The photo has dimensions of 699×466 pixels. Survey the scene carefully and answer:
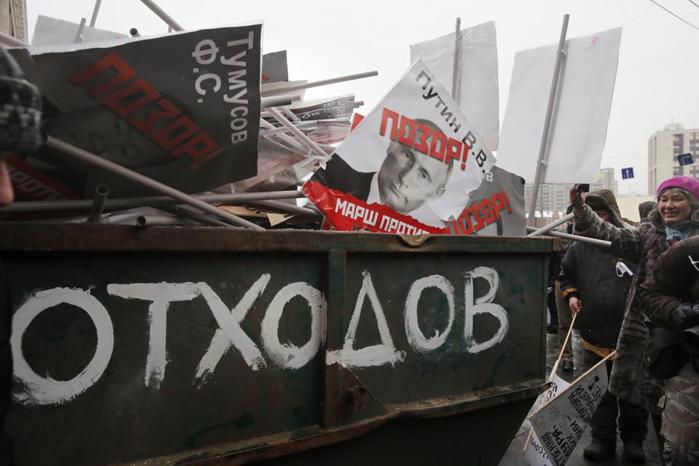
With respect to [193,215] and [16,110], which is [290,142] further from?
[16,110]

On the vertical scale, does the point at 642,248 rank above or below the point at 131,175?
below

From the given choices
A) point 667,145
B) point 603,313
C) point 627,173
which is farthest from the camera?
point 667,145

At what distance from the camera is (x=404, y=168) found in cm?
195

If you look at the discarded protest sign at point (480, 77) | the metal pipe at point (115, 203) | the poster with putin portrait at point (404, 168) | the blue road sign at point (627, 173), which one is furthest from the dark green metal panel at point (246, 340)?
the blue road sign at point (627, 173)

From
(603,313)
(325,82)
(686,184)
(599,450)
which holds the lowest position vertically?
(599,450)

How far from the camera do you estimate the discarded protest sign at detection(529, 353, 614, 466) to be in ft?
8.13

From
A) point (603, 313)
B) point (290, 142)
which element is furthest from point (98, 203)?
point (603, 313)

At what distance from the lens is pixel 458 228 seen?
7.23ft

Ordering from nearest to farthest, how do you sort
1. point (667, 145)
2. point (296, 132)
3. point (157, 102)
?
point (157, 102) < point (296, 132) < point (667, 145)

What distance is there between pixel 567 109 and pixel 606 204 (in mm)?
904

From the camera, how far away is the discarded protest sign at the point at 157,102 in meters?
1.29

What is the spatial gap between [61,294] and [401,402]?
116 centimetres

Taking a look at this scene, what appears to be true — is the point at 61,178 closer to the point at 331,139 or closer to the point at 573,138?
the point at 331,139

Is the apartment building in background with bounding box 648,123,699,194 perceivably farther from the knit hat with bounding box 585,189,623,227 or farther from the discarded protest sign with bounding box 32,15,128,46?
the discarded protest sign with bounding box 32,15,128,46
